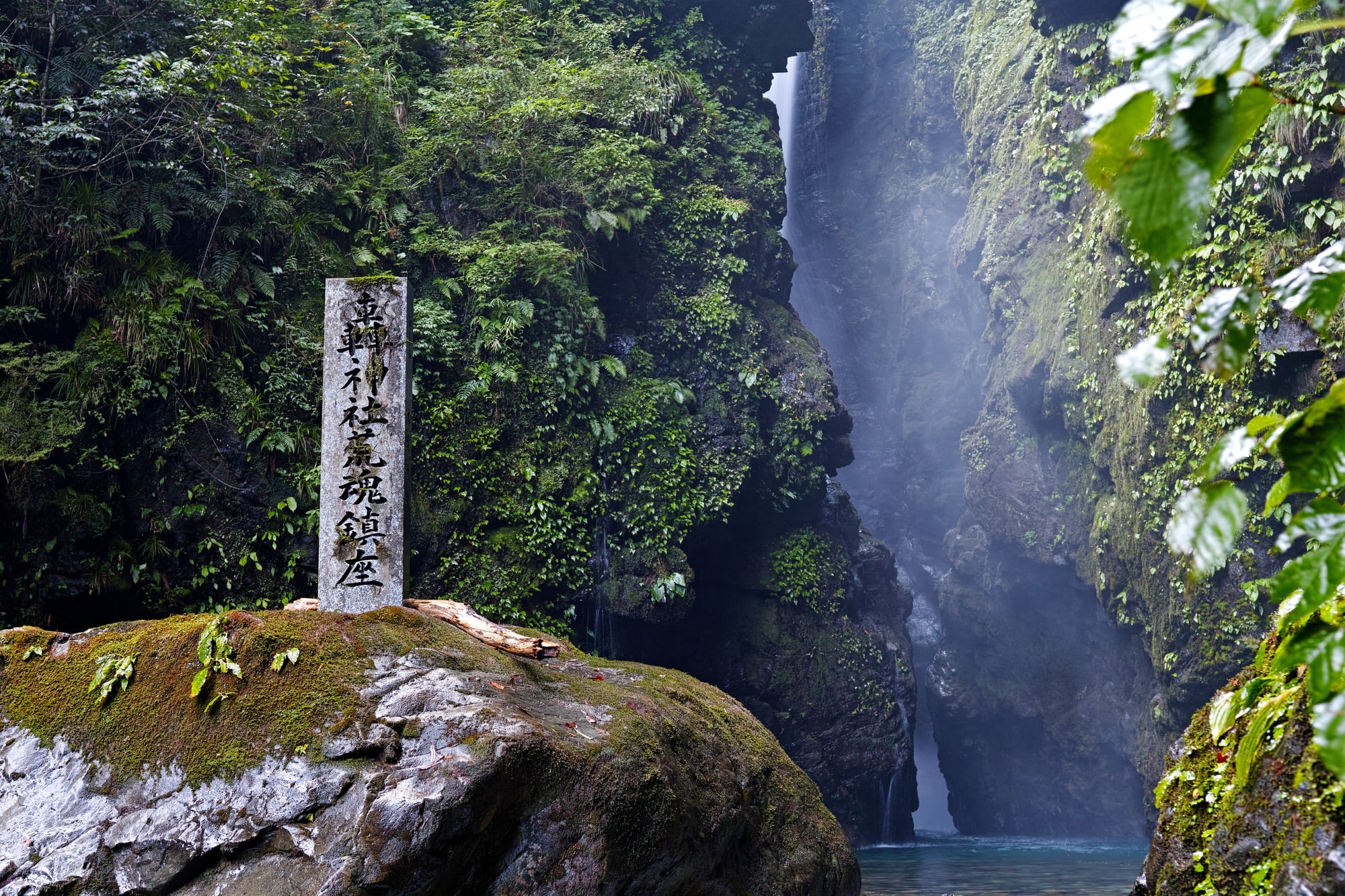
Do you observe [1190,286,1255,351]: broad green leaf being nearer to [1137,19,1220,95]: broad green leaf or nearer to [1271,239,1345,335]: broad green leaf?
[1271,239,1345,335]: broad green leaf

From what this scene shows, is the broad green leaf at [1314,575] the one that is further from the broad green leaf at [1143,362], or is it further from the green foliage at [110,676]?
the green foliage at [110,676]

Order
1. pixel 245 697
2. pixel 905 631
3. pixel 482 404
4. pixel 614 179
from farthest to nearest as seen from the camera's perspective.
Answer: pixel 905 631 < pixel 614 179 < pixel 482 404 < pixel 245 697

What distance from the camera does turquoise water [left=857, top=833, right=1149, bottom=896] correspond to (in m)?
9.49

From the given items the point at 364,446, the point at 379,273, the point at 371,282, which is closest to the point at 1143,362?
the point at 364,446

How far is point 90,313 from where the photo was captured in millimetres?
8523

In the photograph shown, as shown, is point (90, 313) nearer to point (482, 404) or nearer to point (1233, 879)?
point (482, 404)

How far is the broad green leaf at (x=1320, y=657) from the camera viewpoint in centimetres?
73

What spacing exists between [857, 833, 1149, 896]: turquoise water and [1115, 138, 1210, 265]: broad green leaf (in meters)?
9.46

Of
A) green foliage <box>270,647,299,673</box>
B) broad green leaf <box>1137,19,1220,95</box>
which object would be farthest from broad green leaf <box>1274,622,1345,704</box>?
green foliage <box>270,647,299,673</box>

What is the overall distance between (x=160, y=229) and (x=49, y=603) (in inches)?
153

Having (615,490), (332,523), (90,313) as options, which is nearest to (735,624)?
(615,490)

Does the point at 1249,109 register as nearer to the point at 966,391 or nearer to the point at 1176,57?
the point at 1176,57

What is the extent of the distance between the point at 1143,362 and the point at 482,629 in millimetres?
5505

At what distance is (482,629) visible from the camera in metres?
5.86
